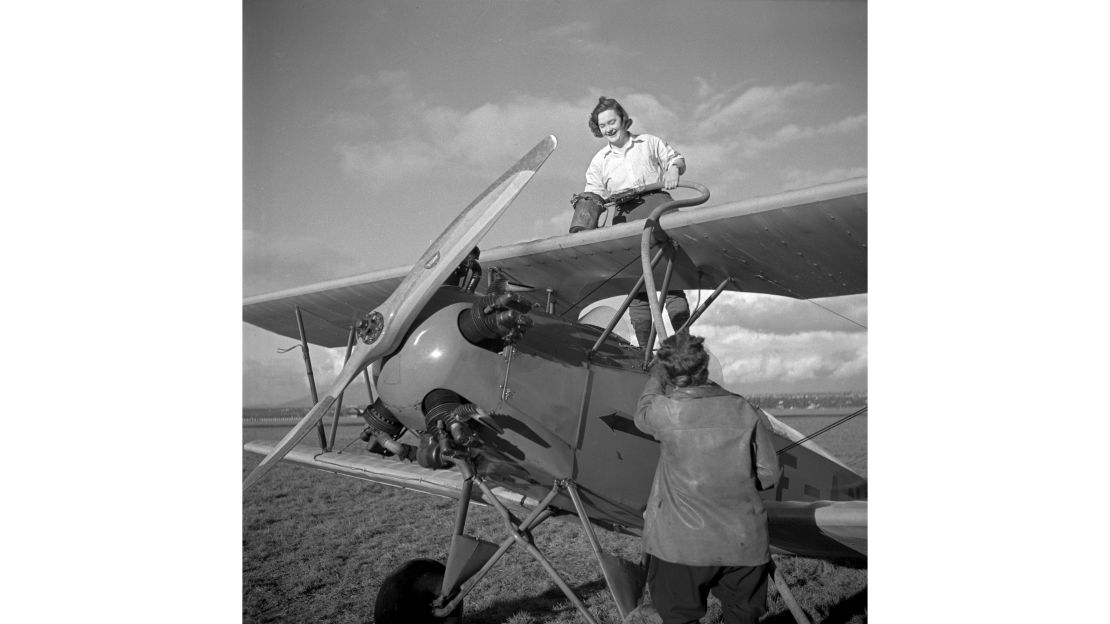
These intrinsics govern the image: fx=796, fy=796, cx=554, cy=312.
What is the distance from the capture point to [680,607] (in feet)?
7.73

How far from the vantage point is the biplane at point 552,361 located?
2604 millimetres

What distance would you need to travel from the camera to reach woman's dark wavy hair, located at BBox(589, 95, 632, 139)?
3262 millimetres

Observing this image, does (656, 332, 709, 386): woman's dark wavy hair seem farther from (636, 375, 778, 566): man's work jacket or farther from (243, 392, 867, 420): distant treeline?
(243, 392, 867, 420): distant treeline

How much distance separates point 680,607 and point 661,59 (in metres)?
2.24

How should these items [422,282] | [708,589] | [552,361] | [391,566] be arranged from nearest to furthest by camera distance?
[708,589] → [422,282] → [552,361] → [391,566]

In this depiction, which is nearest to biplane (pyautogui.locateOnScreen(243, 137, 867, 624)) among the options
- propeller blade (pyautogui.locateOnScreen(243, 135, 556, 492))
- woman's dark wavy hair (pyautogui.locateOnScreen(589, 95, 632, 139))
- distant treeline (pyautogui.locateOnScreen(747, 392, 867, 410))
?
propeller blade (pyautogui.locateOnScreen(243, 135, 556, 492))

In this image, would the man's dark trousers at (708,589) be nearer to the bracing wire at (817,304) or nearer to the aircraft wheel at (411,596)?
the bracing wire at (817,304)

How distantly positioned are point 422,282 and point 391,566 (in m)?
2.73

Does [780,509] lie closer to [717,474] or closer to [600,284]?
[717,474]

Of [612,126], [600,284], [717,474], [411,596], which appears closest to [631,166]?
[612,126]

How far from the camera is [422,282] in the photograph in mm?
2578

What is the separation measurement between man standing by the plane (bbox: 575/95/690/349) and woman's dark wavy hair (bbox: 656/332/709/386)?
101 centimetres

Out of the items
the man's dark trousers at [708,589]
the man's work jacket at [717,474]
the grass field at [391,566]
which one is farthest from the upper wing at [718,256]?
the man's dark trousers at [708,589]
